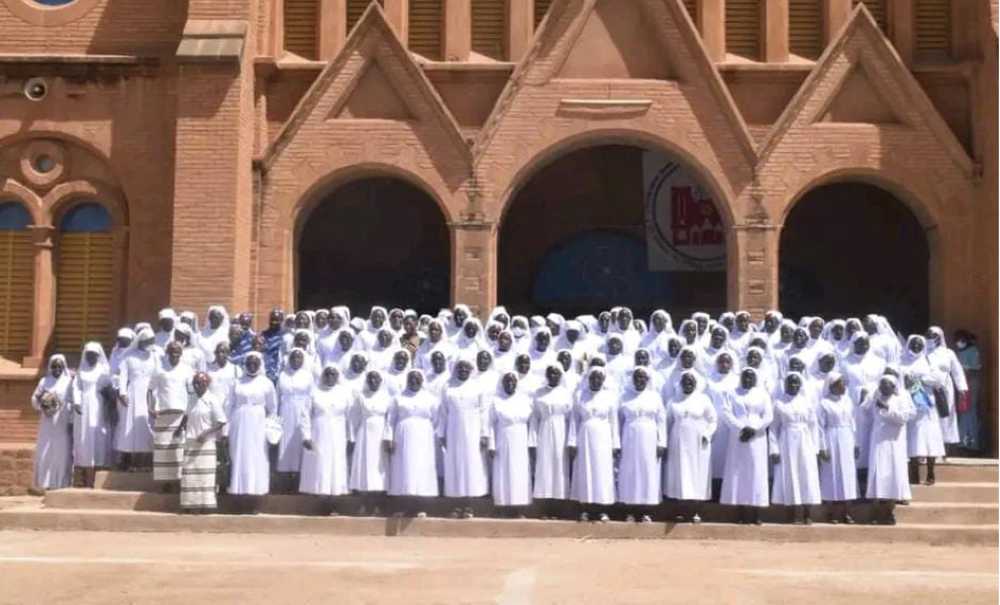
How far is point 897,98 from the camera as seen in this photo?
61.6 feet

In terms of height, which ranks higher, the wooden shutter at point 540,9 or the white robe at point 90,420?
the wooden shutter at point 540,9

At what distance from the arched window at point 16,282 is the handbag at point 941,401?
12.7 meters

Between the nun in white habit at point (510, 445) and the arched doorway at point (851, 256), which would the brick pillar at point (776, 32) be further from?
the nun in white habit at point (510, 445)

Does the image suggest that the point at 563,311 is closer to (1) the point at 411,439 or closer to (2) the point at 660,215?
(2) the point at 660,215

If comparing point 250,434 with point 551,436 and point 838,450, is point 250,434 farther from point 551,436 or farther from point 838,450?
point 838,450

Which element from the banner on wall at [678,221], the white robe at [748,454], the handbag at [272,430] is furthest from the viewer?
the banner on wall at [678,221]

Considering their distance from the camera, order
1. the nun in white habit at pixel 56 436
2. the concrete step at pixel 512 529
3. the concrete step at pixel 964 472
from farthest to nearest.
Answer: the nun in white habit at pixel 56 436 → the concrete step at pixel 964 472 → the concrete step at pixel 512 529

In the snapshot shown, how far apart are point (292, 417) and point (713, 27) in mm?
9067

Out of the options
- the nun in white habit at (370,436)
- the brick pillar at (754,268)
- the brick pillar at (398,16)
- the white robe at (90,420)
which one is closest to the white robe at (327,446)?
the nun in white habit at (370,436)

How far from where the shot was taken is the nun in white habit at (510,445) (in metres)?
14.2

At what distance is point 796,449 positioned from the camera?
45.9ft

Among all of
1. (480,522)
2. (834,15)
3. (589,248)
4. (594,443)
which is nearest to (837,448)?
(594,443)

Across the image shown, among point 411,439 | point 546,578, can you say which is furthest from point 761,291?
point 546,578

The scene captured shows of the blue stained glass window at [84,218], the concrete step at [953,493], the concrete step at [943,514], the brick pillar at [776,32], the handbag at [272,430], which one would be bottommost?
the concrete step at [943,514]
